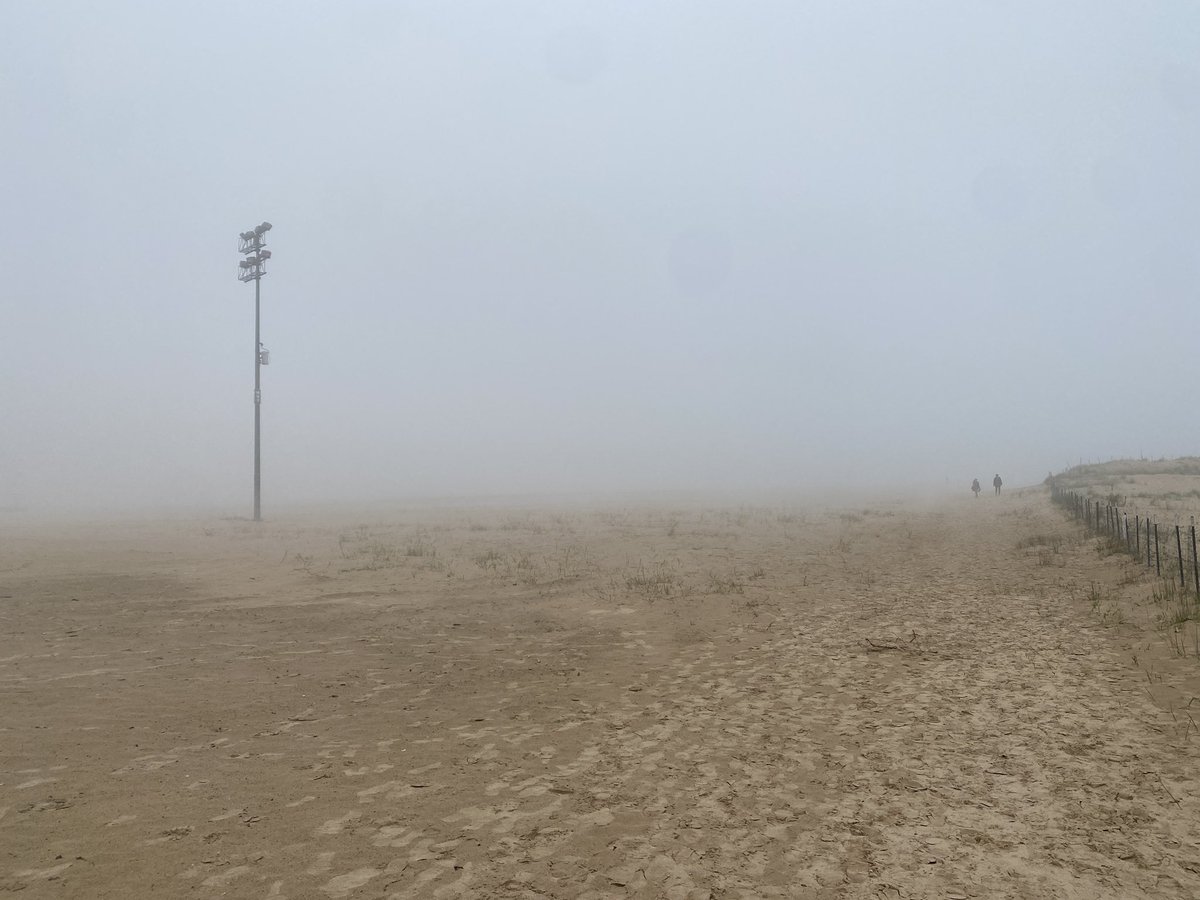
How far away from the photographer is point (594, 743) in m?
6.74

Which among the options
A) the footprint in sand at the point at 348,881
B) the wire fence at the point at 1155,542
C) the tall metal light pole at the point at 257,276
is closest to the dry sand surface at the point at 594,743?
the footprint in sand at the point at 348,881

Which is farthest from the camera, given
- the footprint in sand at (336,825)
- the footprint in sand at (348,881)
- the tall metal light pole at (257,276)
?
the tall metal light pole at (257,276)

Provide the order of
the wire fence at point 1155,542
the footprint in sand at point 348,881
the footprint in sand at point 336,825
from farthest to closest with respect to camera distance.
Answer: the wire fence at point 1155,542
the footprint in sand at point 336,825
the footprint in sand at point 348,881

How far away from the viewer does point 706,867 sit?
442 centimetres

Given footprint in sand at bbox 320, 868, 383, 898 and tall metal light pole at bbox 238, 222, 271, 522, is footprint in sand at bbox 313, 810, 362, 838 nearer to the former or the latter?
footprint in sand at bbox 320, 868, 383, 898

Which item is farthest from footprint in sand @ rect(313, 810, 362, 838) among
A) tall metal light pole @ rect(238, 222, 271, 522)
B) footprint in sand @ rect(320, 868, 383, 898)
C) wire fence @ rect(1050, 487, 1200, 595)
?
tall metal light pole @ rect(238, 222, 271, 522)

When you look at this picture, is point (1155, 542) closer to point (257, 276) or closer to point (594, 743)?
point (594, 743)

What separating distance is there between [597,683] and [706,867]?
14.7 ft

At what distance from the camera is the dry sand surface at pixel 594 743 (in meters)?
4.41

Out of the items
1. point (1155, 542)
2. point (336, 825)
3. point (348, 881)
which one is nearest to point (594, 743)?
point (336, 825)

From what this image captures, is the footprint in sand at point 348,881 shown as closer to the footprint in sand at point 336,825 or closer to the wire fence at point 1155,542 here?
the footprint in sand at point 336,825

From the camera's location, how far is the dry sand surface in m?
4.41

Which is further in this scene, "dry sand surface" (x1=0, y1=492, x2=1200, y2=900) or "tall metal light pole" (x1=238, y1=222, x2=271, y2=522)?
"tall metal light pole" (x1=238, y1=222, x2=271, y2=522)

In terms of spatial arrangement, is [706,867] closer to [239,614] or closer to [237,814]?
[237,814]
